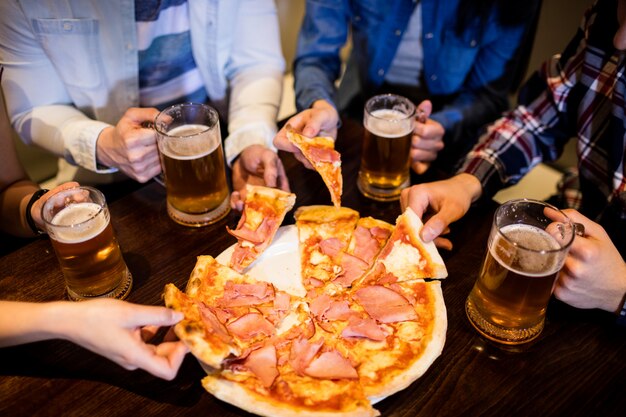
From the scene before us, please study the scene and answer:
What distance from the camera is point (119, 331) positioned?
3.73 ft

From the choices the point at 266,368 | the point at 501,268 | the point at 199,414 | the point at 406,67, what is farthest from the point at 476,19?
the point at 199,414

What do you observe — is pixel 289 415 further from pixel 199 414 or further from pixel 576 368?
pixel 576 368

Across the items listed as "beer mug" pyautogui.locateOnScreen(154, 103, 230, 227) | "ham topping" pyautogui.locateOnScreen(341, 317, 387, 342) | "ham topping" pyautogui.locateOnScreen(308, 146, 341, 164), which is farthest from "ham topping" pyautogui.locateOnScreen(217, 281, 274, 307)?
"ham topping" pyautogui.locateOnScreen(308, 146, 341, 164)

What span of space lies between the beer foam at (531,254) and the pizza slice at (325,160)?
548mm

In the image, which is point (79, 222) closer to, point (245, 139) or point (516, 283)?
point (245, 139)

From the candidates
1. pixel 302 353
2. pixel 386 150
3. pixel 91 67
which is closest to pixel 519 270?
pixel 302 353

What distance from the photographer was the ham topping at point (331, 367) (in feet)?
4.14

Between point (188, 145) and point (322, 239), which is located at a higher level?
point (188, 145)

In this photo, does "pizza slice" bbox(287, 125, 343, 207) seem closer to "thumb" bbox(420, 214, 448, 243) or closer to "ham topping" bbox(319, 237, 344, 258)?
"ham topping" bbox(319, 237, 344, 258)

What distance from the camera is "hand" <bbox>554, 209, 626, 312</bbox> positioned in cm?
132

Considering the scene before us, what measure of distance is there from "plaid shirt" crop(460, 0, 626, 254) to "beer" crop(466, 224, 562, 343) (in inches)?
20.9

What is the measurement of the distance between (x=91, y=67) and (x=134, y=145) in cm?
62

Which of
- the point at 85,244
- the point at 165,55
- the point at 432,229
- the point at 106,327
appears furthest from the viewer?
the point at 165,55

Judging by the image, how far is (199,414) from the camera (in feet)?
3.95
